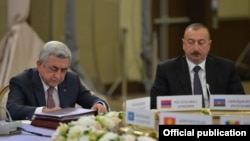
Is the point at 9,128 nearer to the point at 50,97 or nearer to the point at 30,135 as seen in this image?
the point at 30,135

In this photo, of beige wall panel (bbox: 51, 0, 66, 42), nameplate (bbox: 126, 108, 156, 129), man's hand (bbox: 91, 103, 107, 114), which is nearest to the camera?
nameplate (bbox: 126, 108, 156, 129)

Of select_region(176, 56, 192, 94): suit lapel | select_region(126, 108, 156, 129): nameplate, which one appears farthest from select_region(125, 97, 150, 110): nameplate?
select_region(176, 56, 192, 94): suit lapel

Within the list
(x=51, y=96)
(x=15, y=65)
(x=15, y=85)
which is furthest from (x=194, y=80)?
(x=15, y=65)

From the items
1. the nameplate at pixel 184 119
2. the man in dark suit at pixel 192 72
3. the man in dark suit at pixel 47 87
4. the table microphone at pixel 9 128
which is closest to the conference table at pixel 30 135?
the table microphone at pixel 9 128

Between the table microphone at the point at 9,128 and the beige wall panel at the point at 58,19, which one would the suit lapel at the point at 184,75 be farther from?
the beige wall panel at the point at 58,19

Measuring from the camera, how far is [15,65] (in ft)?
21.0

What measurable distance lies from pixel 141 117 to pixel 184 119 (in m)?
0.28

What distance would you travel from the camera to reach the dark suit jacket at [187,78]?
13.7 feet

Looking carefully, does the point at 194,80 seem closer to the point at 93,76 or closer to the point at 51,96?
the point at 51,96

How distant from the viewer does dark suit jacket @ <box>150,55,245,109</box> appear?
13.7ft

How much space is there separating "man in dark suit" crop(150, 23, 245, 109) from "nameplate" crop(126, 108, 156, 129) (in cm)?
160

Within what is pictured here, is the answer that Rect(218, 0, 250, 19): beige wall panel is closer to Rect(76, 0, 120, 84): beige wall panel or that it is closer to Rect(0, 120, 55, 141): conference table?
Rect(76, 0, 120, 84): beige wall panel

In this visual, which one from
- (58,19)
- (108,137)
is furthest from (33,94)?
(58,19)

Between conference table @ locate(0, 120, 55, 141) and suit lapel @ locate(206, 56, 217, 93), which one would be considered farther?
suit lapel @ locate(206, 56, 217, 93)
